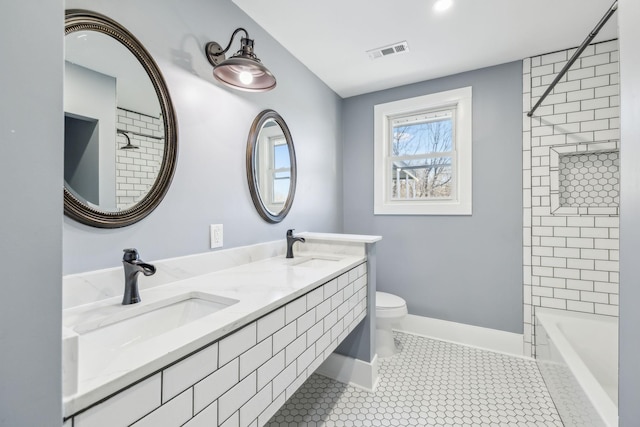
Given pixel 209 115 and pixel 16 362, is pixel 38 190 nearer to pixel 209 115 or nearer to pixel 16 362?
pixel 16 362

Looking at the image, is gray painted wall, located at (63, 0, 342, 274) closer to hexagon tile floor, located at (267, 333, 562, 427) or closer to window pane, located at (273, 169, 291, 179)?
window pane, located at (273, 169, 291, 179)

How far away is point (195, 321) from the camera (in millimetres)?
794

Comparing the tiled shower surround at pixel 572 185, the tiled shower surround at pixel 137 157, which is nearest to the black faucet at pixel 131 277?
the tiled shower surround at pixel 137 157

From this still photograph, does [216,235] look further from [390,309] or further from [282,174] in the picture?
[390,309]

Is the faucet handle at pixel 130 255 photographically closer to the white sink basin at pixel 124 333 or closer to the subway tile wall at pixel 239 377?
the white sink basin at pixel 124 333

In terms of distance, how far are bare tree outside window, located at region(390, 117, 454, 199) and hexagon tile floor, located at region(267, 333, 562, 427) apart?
149cm

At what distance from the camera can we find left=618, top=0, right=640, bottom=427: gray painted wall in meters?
0.61

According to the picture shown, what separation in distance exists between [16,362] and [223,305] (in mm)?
678

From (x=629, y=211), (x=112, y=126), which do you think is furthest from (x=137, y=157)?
(x=629, y=211)

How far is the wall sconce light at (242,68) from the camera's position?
4.38 ft

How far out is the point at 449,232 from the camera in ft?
8.52

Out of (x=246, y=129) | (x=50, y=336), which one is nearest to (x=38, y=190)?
(x=50, y=336)

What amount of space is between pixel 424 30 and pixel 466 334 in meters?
2.51

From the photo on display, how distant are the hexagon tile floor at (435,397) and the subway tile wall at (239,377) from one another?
1.93 ft
